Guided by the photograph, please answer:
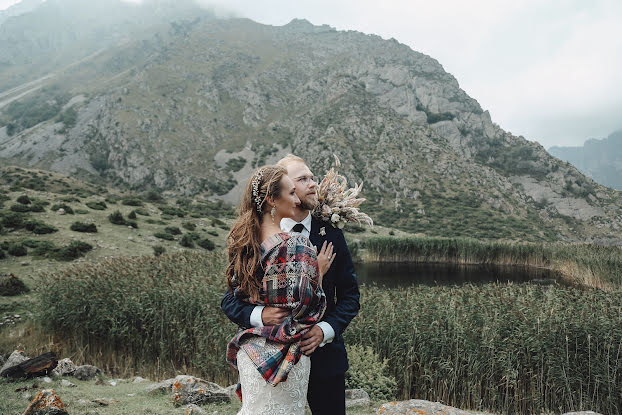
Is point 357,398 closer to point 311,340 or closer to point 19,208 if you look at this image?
point 311,340

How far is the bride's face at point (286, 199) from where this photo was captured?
226cm

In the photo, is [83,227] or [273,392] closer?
[273,392]

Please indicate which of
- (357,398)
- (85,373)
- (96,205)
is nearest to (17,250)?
(96,205)

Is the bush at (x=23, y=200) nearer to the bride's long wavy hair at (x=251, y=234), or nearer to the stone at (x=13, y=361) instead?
the stone at (x=13, y=361)

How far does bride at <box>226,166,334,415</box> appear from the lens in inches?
78.8

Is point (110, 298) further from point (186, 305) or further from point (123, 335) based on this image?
point (186, 305)

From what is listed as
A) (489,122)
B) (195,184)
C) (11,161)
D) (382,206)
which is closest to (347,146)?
(382,206)

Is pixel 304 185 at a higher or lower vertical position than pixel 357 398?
higher

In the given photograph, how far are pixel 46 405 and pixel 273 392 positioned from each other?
4.04 m

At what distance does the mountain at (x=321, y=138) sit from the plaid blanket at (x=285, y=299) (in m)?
67.7

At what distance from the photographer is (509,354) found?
666cm

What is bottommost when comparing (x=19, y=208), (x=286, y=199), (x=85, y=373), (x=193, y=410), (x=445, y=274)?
(x=445, y=274)

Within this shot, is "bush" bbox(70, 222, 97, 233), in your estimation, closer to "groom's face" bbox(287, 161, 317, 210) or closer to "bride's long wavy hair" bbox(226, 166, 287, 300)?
"bride's long wavy hair" bbox(226, 166, 287, 300)

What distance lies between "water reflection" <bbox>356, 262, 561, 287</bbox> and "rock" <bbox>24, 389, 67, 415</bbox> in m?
18.6
